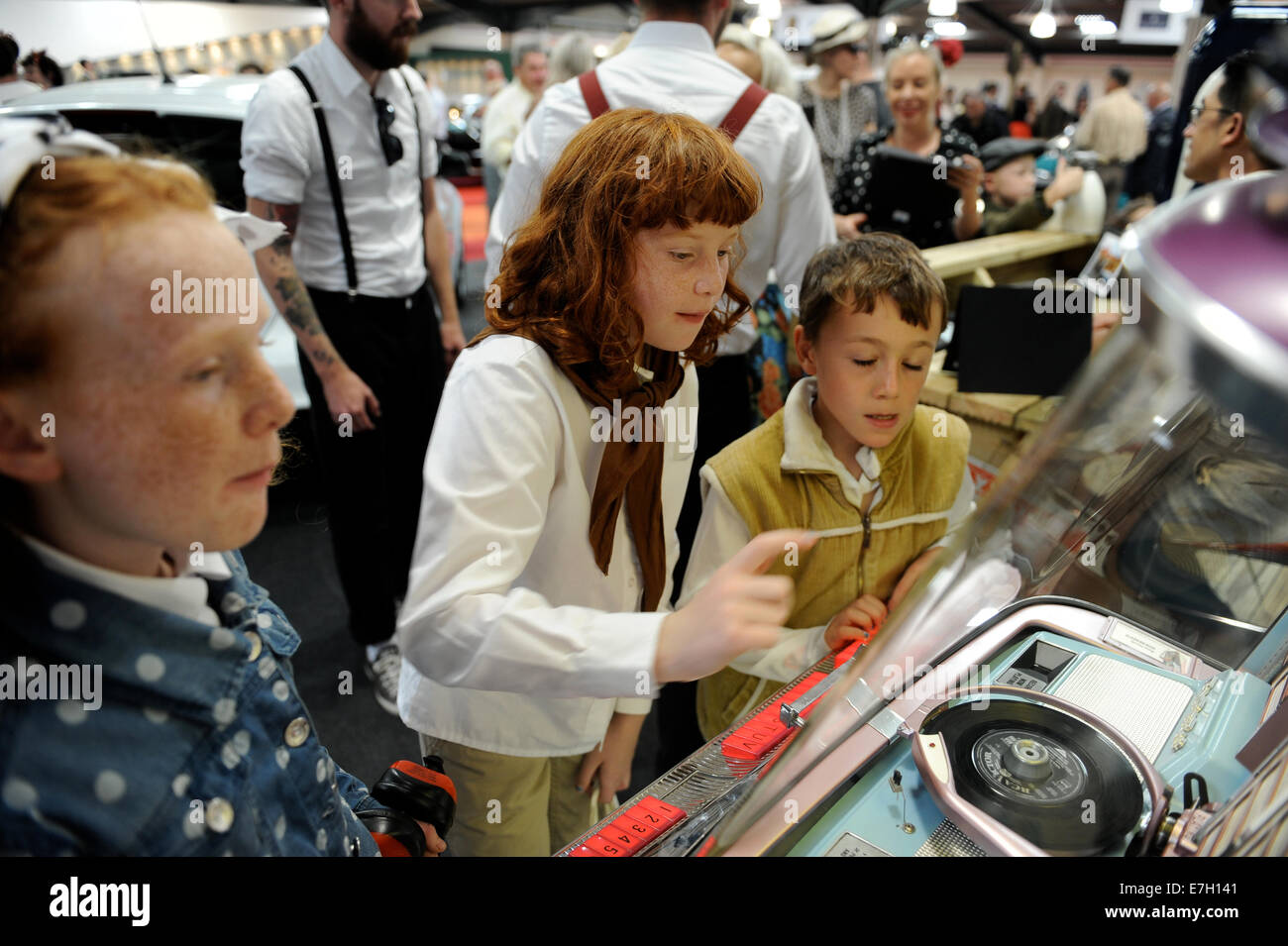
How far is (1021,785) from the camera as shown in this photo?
34.2 inches

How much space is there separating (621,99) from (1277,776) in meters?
1.62

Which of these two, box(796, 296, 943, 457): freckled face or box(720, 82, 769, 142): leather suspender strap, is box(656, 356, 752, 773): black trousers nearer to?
box(796, 296, 943, 457): freckled face

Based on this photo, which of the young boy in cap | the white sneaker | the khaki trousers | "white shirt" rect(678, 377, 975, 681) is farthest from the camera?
the young boy in cap

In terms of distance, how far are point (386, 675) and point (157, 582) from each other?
1260 millimetres

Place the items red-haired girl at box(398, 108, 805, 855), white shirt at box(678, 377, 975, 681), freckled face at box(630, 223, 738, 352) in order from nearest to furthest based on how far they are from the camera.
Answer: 1. red-haired girl at box(398, 108, 805, 855)
2. freckled face at box(630, 223, 738, 352)
3. white shirt at box(678, 377, 975, 681)

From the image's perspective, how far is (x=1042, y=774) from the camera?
88cm

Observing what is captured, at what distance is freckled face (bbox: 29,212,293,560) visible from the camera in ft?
1.67

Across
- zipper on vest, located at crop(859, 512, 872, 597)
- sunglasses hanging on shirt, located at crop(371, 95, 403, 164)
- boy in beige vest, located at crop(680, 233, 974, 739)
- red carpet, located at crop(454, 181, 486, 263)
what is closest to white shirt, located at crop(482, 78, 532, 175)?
red carpet, located at crop(454, 181, 486, 263)

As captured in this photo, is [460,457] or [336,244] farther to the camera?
[336,244]

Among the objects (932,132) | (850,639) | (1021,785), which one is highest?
(932,132)

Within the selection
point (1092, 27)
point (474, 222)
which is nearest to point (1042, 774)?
point (1092, 27)

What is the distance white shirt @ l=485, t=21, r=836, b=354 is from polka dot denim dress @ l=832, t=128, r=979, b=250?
113 cm
